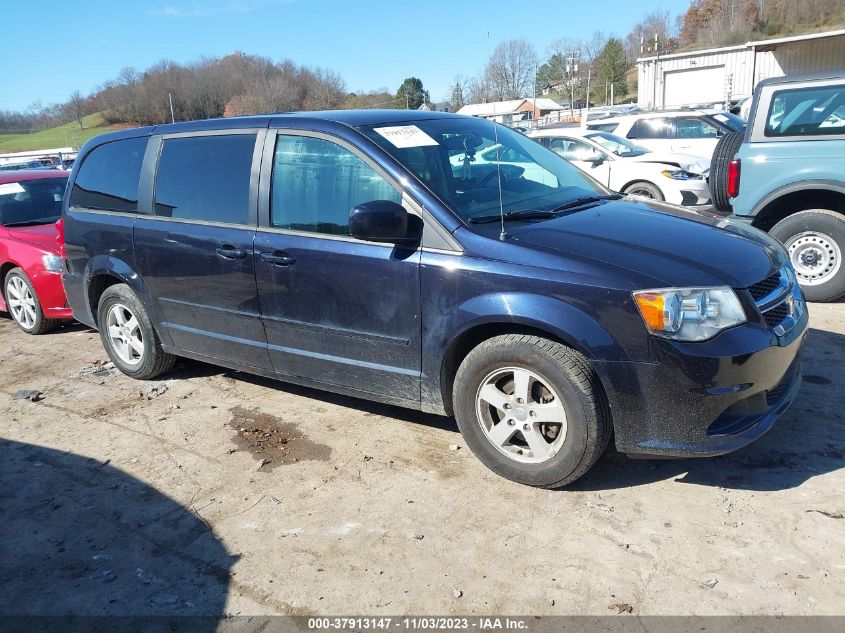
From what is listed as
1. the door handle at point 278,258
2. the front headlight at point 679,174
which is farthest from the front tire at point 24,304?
the front headlight at point 679,174

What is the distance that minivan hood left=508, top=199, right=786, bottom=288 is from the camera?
306cm

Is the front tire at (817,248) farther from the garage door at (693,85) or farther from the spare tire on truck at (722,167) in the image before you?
the garage door at (693,85)

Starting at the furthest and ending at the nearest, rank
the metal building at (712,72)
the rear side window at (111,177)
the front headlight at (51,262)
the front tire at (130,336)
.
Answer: the metal building at (712,72)
the front headlight at (51,262)
the front tire at (130,336)
the rear side window at (111,177)

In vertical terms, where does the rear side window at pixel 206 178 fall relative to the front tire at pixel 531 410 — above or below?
above

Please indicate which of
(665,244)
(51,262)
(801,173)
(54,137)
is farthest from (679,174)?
(54,137)

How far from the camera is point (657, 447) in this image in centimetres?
305

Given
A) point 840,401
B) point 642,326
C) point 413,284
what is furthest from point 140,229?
point 840,401

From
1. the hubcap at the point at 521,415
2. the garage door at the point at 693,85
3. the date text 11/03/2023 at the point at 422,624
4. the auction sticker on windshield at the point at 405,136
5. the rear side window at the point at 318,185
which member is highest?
the garage door at the point at 693,85

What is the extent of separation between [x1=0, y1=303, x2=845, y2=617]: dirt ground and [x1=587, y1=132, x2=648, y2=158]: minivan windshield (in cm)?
842

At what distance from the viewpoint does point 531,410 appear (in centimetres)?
328

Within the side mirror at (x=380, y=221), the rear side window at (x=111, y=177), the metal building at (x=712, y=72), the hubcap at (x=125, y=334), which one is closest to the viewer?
the side mirror at (x=380, y=221)

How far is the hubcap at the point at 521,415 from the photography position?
10.6ft

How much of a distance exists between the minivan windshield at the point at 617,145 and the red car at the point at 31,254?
29.2ft

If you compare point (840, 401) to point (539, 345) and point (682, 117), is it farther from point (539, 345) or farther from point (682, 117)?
point (682, 117)
